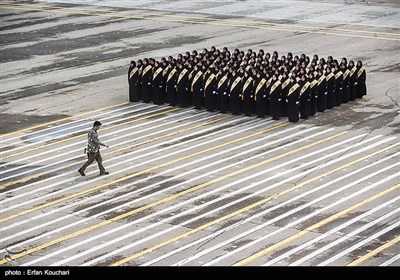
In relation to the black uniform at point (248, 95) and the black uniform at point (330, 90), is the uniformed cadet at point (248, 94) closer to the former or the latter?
the black uniform at point (248, 95)

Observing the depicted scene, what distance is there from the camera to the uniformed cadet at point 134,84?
31.7 m

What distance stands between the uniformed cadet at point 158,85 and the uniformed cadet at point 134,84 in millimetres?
761

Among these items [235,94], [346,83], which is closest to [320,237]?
[235,94]

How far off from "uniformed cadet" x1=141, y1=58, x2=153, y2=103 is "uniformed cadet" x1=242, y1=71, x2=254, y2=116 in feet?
13.2

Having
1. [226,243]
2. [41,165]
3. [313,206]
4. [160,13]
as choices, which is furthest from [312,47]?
[226,243]

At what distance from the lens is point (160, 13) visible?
55.1 m

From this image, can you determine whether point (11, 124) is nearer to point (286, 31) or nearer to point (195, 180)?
point (195, 180)

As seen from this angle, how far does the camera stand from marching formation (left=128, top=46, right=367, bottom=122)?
28.5 meters

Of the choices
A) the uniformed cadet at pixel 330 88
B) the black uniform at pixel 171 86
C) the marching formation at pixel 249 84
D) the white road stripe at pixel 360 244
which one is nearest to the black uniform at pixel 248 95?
the marching formation at pixel 249 84

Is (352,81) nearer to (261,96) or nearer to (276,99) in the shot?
(276,99)

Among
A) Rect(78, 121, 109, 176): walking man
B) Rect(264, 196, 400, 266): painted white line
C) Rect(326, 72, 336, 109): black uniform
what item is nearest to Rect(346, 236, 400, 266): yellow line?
Rect(264, 196, 400, 266): painted white line

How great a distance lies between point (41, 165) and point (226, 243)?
353 inches

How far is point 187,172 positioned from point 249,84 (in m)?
7.37

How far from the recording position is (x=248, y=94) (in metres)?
28.9
